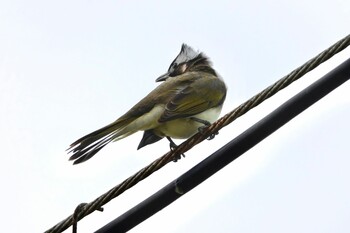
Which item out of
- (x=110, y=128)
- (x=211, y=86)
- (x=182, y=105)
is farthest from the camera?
(x=211, y=86)

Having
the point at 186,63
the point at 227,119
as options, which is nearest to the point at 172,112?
the point at 186,63

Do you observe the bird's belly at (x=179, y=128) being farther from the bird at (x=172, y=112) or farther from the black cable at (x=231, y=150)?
the black cable at (x=231, y=150)

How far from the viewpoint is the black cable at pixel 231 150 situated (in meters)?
3.91

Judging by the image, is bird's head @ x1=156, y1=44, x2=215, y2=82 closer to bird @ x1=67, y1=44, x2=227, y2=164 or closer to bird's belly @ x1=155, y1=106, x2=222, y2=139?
bird @ x1=67, y1=44, x2=227, y2=164

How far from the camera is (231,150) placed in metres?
4.22

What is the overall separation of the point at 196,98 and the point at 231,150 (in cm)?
339

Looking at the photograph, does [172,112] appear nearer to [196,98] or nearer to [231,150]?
[196,98]

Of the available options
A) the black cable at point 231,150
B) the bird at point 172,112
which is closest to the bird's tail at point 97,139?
the bird at point 172,112

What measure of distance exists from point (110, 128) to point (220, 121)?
7.06 feet

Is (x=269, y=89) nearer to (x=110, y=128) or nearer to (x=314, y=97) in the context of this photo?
(x=314, y=97)

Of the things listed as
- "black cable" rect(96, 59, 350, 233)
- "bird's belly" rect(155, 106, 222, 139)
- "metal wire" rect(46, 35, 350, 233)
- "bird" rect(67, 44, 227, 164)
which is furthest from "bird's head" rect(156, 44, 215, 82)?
"black cable" rect(96, 59, 350, 233)

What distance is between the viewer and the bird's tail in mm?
5970

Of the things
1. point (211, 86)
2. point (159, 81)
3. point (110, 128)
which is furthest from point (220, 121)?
point (159, 81)

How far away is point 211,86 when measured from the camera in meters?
8.00
